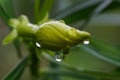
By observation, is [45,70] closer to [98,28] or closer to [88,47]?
[88,47]

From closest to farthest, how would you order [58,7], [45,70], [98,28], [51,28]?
[51,28] → [45,70] → [58,7] → [98,28]

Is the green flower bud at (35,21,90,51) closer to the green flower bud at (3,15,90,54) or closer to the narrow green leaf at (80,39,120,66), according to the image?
the green flower bud at (3,15,90,54)

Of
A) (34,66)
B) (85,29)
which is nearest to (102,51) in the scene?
(34,66)

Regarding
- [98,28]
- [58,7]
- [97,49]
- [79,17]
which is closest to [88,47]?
[97,49]

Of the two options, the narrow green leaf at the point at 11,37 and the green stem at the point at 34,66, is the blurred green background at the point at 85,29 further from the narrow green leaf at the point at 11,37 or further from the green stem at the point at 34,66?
the narrow green leaf at the point at 11,37

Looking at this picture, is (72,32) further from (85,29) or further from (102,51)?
(85,29)

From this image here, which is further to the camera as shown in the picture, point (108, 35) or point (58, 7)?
point (108, 35)
